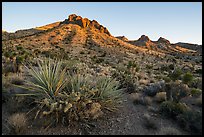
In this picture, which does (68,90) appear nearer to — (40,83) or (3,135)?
(40,83)

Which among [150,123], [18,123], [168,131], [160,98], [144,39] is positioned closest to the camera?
[18,123]

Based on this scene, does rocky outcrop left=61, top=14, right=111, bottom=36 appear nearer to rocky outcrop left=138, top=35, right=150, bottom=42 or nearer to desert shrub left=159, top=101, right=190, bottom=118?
rocky outcrop left=138, top=35, right=150, bottom=42

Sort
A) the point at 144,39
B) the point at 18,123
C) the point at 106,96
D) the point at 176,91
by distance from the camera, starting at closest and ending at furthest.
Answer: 1. the point at 18,123
2. the point at 106,96
3. the point at 176,91
4. the point at 144,39

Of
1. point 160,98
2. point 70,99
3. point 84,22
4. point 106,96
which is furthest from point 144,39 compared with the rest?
point 70,99

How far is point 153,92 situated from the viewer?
8102mm

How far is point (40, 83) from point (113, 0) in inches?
151

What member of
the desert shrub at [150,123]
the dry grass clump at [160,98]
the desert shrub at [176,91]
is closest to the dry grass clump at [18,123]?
the desert shrub at [150,123]

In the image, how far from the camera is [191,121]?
5.41 m

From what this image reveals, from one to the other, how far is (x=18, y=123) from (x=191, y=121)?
15.2 ft

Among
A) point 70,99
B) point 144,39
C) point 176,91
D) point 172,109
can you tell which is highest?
Answer: point 144,39

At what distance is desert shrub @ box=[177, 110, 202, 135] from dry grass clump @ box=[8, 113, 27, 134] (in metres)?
4.31

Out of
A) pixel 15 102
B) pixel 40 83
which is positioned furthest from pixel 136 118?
pixel 15 102

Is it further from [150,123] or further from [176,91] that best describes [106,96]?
[176,91]

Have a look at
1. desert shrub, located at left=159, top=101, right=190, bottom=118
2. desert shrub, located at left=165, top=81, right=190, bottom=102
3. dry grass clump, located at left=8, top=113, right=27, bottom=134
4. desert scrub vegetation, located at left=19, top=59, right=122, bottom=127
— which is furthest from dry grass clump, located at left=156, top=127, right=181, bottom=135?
dry grass clump, located at left=8, top=113, right=27, bottom=134
